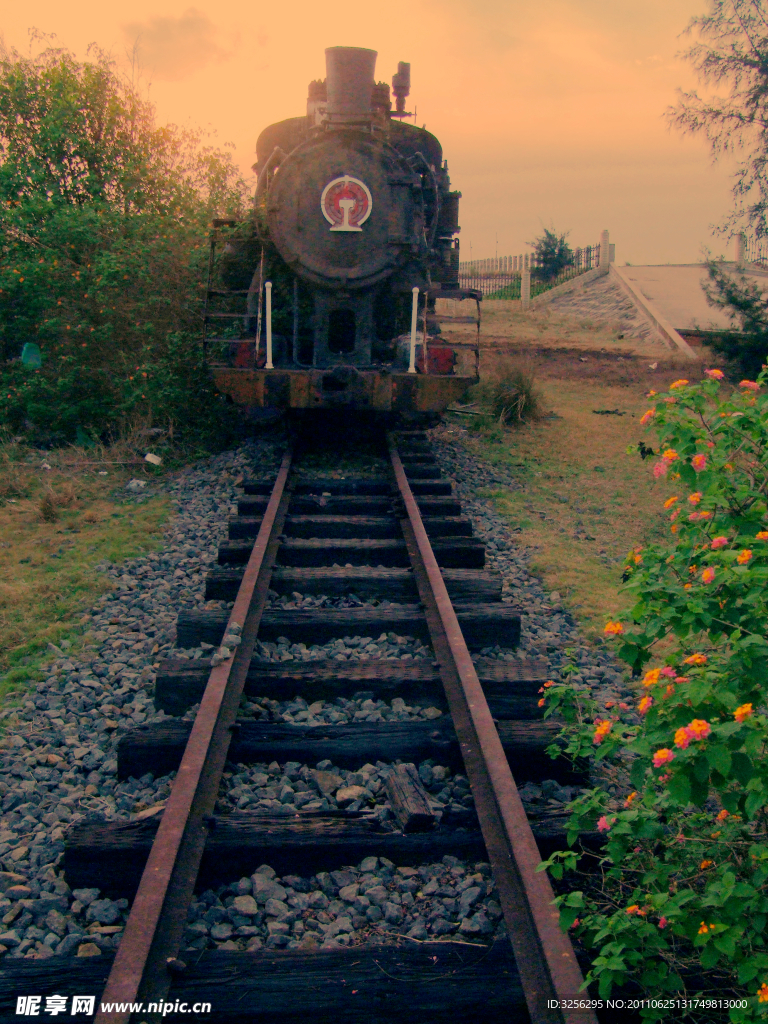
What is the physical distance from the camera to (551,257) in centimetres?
3070

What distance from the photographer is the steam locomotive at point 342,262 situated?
7.45 metres

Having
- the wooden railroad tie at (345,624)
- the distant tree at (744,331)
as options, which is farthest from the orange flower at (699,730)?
the distant tree at (744,331)

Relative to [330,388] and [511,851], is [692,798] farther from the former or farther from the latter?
[330,388]

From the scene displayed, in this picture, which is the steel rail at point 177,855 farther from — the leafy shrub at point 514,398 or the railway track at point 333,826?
the leafy shrub at point 514,398

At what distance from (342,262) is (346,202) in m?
0.52

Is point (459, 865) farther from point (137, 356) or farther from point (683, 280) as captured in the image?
point (683, 280)

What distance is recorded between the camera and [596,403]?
12.6m

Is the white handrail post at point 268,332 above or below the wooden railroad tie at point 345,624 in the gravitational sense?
above

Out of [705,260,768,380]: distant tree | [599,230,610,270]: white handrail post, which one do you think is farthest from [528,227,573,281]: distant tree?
[705,260,768,380]: distant tree

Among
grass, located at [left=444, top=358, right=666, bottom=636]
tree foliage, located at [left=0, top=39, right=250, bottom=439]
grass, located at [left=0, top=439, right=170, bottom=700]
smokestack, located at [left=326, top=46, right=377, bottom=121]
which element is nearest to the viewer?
grass, located at [left=0, top=439, right=170, bottom=700]

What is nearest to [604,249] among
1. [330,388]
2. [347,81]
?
[347,81]

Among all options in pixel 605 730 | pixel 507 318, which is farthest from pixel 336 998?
pixel 507 318

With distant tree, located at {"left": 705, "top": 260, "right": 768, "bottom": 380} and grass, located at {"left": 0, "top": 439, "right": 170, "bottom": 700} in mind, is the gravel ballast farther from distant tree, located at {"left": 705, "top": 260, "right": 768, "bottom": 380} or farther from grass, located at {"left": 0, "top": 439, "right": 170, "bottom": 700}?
distant tree, located at {"left": 705, "top": 260, "right": 768, "bottom": 380}

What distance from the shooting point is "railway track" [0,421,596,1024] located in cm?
208
